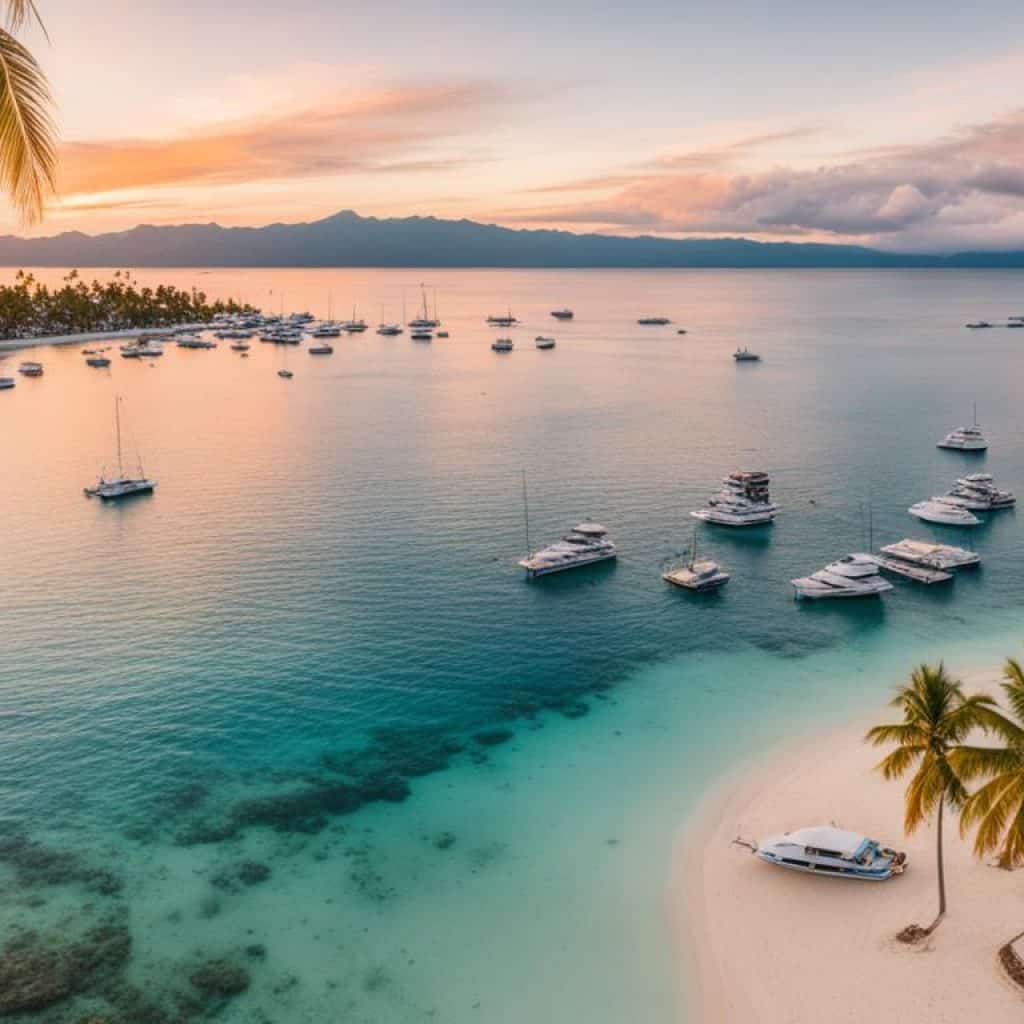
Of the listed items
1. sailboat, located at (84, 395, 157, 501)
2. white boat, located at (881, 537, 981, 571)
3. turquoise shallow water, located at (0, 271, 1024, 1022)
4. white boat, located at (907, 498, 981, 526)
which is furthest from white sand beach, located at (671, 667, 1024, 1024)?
sailboat, located at (84, 395, 157, 501)

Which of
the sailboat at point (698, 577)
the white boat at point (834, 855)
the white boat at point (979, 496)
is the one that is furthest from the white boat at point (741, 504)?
the white boat at point (834, 855)

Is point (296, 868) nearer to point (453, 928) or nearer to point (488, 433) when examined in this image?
point (453, 928)

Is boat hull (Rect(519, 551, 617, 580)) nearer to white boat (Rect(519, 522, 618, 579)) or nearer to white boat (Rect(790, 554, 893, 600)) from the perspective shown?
white boat (Rect(519, 522, 618, 579))

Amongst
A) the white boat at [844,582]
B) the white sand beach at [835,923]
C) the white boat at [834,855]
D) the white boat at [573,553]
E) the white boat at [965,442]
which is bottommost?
the white sand beach at [835,923]

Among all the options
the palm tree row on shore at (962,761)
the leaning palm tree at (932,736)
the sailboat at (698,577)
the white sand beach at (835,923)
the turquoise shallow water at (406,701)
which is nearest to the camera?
the palm tree row on shore at (962,761)

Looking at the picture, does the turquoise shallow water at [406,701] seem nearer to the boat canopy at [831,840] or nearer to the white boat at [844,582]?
the white boat at [844,582]

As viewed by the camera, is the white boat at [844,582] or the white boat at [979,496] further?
the white boat at [979,496]
